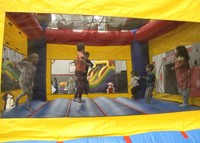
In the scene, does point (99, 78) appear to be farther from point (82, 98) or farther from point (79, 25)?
point (79, 25)

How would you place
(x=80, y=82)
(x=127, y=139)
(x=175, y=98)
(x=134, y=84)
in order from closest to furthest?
(x=127, y=139)
(x=80, y=82)
(x=134, y=84)
(x=175, y=98)

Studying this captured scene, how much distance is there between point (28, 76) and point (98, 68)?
2.09 ft

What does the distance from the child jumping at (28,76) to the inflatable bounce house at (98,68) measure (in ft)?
0.11

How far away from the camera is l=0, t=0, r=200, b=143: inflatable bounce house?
1870 mm

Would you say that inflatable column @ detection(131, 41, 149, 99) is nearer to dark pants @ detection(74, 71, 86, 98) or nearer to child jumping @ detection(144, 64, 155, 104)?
child jumping @ detection(144, 64, 155, 104)

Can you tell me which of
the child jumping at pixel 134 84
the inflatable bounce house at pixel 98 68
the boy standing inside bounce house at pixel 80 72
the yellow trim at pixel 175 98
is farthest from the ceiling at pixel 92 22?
the yellow trim at pixel 175 98

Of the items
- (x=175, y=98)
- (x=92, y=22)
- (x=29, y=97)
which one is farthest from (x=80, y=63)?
(x=175, y=98)

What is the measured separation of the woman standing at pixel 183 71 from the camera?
2.35 m

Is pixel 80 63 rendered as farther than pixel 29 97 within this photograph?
Yes

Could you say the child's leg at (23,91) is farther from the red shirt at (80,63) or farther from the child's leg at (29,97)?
the red shirt at (80,63)

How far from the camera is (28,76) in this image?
197 centimetres

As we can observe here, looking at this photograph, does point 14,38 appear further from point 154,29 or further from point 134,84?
point 154,29

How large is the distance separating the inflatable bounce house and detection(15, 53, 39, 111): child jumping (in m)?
0.03

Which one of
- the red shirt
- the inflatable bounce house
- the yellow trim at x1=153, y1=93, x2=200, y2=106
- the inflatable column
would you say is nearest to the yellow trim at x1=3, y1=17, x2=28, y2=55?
the inflatable bounce house
